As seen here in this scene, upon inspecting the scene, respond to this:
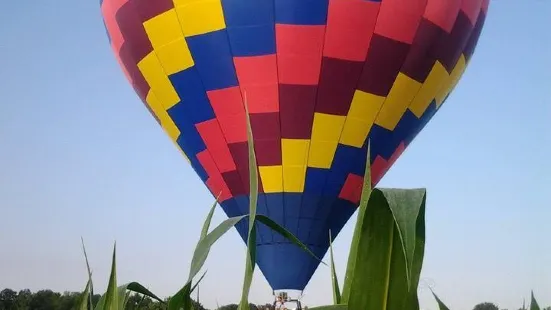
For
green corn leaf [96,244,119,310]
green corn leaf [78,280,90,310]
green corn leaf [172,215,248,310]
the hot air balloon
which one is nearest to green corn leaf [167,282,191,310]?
green corn leaf [172,215,248,310]

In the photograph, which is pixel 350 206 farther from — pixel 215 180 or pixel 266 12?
pixel 266 12

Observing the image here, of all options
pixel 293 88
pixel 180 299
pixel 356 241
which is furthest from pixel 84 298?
pixel 293 88

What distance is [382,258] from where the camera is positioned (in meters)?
0.47

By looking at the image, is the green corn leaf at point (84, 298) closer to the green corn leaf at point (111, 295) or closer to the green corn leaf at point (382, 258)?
Answer: the green corn leaf at point (111, 295)

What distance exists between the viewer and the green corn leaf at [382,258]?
1.53ft

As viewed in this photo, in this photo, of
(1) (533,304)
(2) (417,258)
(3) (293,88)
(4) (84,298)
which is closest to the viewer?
(2) (417,258)

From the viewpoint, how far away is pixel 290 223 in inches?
349

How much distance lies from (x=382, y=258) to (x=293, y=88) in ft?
26.3

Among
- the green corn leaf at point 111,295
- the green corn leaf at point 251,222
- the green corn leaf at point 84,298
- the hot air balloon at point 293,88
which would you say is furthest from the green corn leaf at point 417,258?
the hot air balloon at point 293,88

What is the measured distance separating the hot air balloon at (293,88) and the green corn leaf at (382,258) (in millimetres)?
7766

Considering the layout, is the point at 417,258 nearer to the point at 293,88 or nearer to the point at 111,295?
the point at 111,295

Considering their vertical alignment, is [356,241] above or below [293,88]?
below

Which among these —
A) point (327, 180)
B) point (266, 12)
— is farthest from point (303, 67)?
point (327, 180)

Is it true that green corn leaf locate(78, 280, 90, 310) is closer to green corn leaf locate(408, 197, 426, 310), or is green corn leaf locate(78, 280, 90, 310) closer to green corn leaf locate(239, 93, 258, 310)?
green corn leaf locate(239, 93, 258, 310)
